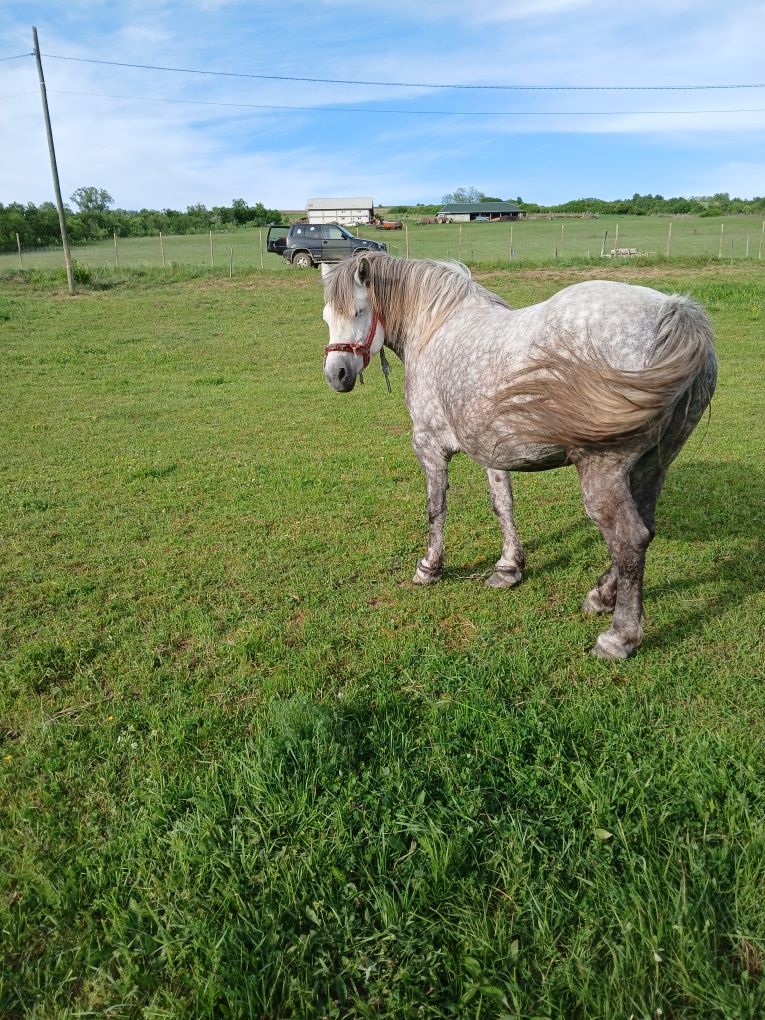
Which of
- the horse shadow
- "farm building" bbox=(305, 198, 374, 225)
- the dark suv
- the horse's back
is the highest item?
"farm building" bbox=(305, 198, 374, 225)

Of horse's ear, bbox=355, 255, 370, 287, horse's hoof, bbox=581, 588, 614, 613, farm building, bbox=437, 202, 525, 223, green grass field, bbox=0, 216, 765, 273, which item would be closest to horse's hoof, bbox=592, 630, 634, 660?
horse's hoof, bbox=581, 588, 614, 613

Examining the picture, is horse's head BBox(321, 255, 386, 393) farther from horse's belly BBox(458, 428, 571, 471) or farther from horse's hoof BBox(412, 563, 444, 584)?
horse's hoof BBox(412, 563, 444, 584)

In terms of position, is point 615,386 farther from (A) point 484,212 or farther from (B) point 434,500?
(A) point 484,212

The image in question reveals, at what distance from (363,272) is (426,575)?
223 cm

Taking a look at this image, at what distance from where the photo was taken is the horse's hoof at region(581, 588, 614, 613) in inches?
175

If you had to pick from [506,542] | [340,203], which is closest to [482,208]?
[340,203]

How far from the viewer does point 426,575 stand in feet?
16.2

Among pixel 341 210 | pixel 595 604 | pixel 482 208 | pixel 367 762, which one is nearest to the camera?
pixel 367 762

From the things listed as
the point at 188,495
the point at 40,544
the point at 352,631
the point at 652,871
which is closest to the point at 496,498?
the point at 352,631

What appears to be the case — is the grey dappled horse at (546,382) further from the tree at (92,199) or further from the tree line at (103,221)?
the tree at (92,199)

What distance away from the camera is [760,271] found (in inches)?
869

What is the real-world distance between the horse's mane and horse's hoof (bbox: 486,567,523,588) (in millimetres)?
1790

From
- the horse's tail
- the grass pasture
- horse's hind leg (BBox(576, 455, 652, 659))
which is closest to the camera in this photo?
the grass pasture

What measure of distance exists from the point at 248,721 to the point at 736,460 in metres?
6.53
